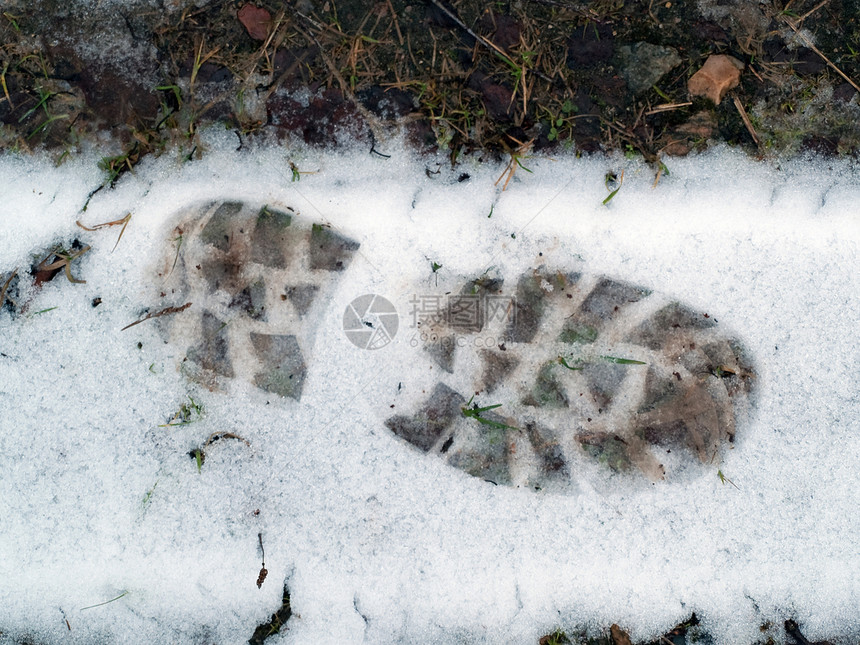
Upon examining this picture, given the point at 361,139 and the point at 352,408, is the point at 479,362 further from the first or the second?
the point at 361,139

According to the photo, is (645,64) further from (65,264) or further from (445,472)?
(65,264)

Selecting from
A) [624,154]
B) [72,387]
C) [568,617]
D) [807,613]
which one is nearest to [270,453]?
[72,387]

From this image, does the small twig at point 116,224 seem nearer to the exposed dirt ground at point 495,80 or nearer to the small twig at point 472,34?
the exposed dirt ground at point 495,80

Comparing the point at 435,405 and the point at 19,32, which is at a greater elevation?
the point at 19,32

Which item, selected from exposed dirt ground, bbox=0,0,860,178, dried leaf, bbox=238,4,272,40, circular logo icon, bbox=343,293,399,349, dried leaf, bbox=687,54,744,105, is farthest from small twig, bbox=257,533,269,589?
dried leaf, bbox=687,54,744,105

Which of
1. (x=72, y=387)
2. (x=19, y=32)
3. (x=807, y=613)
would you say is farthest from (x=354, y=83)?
(x=807, y=613)

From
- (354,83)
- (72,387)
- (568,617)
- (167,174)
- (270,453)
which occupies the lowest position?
(568,617)

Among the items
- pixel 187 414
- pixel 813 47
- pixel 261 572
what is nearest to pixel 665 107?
pixel 813 47

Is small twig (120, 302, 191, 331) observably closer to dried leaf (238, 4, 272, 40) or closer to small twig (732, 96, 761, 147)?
dried leaf (238, 4, 272, 40)
